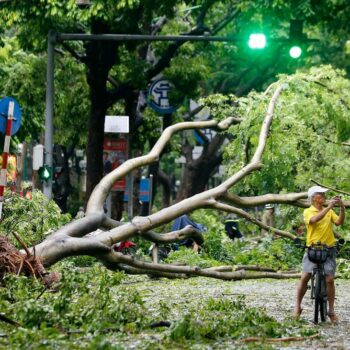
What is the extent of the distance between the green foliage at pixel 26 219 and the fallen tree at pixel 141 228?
1807 millimetres

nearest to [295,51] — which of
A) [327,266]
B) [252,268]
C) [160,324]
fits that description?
[252,268]

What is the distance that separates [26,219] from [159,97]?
16.1 m

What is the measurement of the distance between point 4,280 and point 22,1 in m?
15.1

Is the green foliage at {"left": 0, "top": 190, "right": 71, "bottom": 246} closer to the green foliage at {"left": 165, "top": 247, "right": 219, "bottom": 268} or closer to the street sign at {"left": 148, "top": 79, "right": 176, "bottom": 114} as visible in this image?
the green foliage at {"left": 165, "top": 247, "right": 219, "bottom": 268}

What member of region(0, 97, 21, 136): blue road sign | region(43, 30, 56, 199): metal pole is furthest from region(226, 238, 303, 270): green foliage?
region(0, 97, 21, 136): blue road sign

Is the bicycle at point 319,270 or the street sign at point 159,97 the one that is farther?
the street sign at point 159,97

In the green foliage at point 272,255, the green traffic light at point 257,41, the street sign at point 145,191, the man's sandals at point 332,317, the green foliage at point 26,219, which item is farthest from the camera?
the street sign at point 145,191

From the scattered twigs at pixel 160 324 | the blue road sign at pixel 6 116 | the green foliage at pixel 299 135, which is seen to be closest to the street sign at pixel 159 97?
the green foliage at pixel 299 135

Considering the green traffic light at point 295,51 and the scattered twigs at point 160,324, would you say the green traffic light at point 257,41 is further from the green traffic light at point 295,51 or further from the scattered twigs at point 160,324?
the scattered twigs at point 160,324

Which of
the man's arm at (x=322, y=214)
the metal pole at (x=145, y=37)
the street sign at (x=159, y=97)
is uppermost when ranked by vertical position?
the metal pole at (x=145, y=37)

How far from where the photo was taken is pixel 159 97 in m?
36.2

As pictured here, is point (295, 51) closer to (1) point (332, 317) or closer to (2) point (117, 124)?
(2) point (117, 124)

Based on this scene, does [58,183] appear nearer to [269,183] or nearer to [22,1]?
[22,1]

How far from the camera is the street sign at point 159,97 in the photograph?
3609 centimetres
